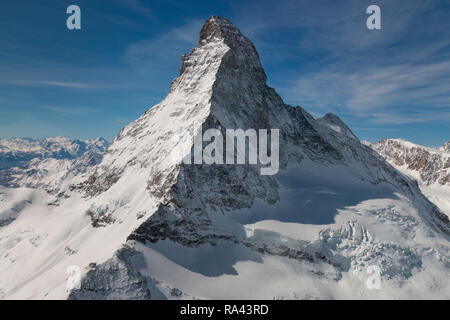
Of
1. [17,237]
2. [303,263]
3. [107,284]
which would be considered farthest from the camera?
[17,237]

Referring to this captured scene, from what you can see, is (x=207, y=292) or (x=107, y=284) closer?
(x=107, y=284)

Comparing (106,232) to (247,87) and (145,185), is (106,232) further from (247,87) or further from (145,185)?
(247,87)

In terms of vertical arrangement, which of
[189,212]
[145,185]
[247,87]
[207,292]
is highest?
[247,87]

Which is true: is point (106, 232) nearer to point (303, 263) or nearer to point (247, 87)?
point (303, 263)

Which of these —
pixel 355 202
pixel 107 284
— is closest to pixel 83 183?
pixel 107 284

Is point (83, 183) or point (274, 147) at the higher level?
point (274, 147)
